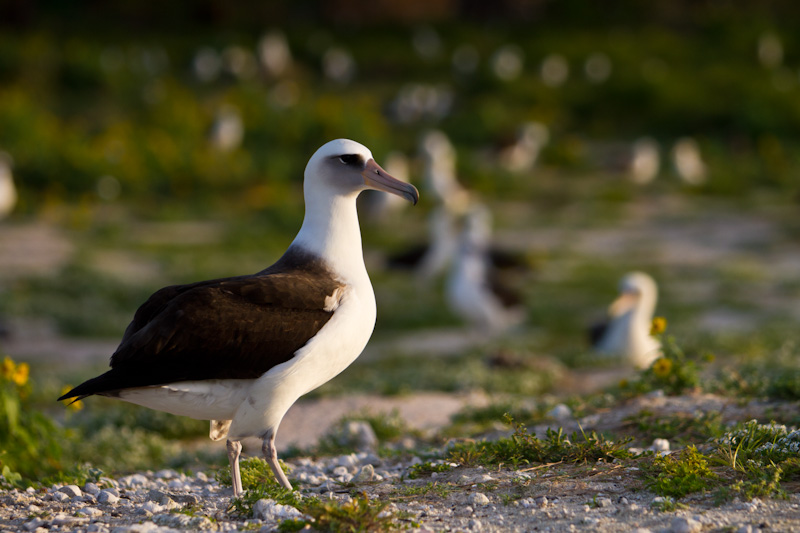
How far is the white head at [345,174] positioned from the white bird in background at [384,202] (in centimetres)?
1289

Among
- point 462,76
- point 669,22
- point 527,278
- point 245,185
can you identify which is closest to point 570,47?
point 462,76

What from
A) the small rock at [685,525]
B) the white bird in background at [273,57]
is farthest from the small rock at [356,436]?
the white bird in background at [273,57]

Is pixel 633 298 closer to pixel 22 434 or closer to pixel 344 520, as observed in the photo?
pixel 22 434

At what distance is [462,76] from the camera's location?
31.0m

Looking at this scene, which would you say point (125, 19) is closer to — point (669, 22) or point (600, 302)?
point (669, 22)

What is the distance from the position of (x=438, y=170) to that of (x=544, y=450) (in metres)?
14.8

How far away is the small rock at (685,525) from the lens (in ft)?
13.0

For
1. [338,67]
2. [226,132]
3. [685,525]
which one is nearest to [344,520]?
[685,525]

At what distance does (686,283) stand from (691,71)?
15571 millimetres

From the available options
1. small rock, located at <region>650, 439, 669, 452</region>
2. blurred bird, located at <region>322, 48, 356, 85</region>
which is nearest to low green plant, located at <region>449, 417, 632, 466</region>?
small rock, located at <region>650, 439, 669, 452</region>

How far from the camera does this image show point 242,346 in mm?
4543

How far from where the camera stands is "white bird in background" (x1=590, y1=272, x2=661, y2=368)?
1055 centimetres

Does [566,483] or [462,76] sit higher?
[462,76]

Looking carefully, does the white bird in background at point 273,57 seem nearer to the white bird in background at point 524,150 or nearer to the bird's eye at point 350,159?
the white bird in background at point 524,150
